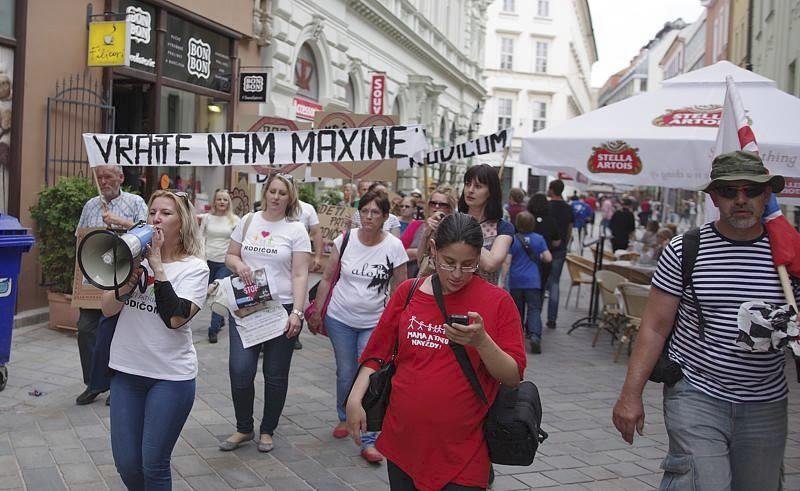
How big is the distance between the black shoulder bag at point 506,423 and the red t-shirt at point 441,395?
0.08 ft

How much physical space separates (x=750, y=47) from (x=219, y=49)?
15897 mm

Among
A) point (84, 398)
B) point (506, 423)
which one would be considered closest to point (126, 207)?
point (84, 398)

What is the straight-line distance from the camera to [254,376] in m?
5.44

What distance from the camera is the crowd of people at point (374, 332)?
3055 mm

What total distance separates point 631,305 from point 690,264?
19.5ft

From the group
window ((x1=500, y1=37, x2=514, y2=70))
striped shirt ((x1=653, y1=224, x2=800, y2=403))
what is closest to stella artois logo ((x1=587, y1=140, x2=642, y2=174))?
striped shirt ((x1=653, y1=224, x2=800, y2=403))

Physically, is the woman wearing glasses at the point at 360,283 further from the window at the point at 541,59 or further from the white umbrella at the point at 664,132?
the window at the point at 541,59

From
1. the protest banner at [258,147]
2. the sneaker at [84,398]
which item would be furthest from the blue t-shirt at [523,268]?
the sneaker at [84,398]

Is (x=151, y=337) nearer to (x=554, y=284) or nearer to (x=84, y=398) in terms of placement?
(x=84, y=398)

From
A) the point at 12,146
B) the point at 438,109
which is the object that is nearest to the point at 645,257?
the point at 12,146

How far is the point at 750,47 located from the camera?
22969mm

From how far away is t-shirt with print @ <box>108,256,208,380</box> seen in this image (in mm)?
3715

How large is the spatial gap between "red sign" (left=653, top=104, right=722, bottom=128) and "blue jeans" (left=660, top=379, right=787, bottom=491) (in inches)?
209

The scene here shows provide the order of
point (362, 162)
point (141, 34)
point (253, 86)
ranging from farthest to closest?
point (253, 86) → point (141, 34) → point (362, 162)
